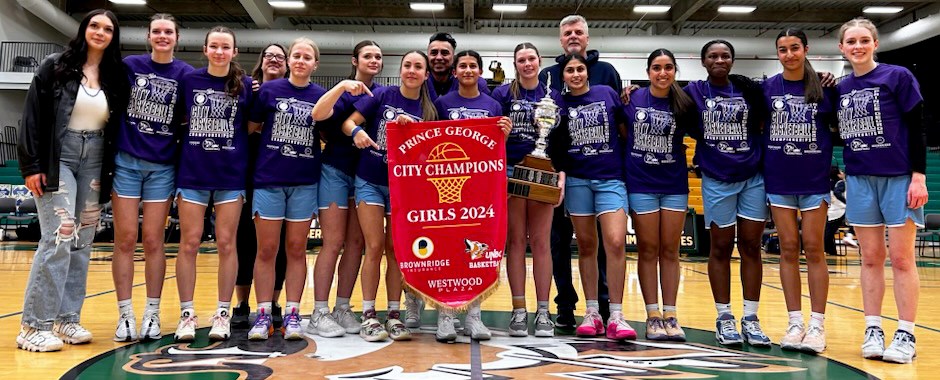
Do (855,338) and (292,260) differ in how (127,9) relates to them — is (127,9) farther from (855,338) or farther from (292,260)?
(855,338)

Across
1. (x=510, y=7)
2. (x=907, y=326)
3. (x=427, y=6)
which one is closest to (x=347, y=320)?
(x=907, y=326)

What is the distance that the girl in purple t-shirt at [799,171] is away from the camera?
310 centimetres

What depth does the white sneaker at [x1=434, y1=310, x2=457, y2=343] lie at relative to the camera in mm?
3131

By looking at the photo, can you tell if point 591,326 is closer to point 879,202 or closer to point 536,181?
point 536,181

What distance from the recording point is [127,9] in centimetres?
1756

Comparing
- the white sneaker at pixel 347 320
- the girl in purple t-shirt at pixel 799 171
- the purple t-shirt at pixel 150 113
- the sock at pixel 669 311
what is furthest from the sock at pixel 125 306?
the girl in purple t-shirt at pixel 799 171

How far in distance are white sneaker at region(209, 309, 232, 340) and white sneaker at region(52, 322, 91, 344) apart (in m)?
0.57

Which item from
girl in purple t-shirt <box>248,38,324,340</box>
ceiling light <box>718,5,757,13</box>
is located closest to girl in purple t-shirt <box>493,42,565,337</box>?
girl in purple t-shirt <box>248,38,324,340</box>

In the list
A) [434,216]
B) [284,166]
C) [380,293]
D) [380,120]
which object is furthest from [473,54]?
[380,293]

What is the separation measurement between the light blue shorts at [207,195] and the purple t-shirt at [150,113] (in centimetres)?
19

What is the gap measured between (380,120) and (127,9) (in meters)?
17.6

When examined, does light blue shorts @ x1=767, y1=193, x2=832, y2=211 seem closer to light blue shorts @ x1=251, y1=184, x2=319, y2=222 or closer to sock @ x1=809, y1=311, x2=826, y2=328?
sock @ x1=809, y1=311, x2=826, y2=328

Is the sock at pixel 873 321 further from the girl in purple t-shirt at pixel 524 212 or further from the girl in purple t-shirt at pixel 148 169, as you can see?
the girl in purple t-shirt at pixel 148 169

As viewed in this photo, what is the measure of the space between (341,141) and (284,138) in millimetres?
312
